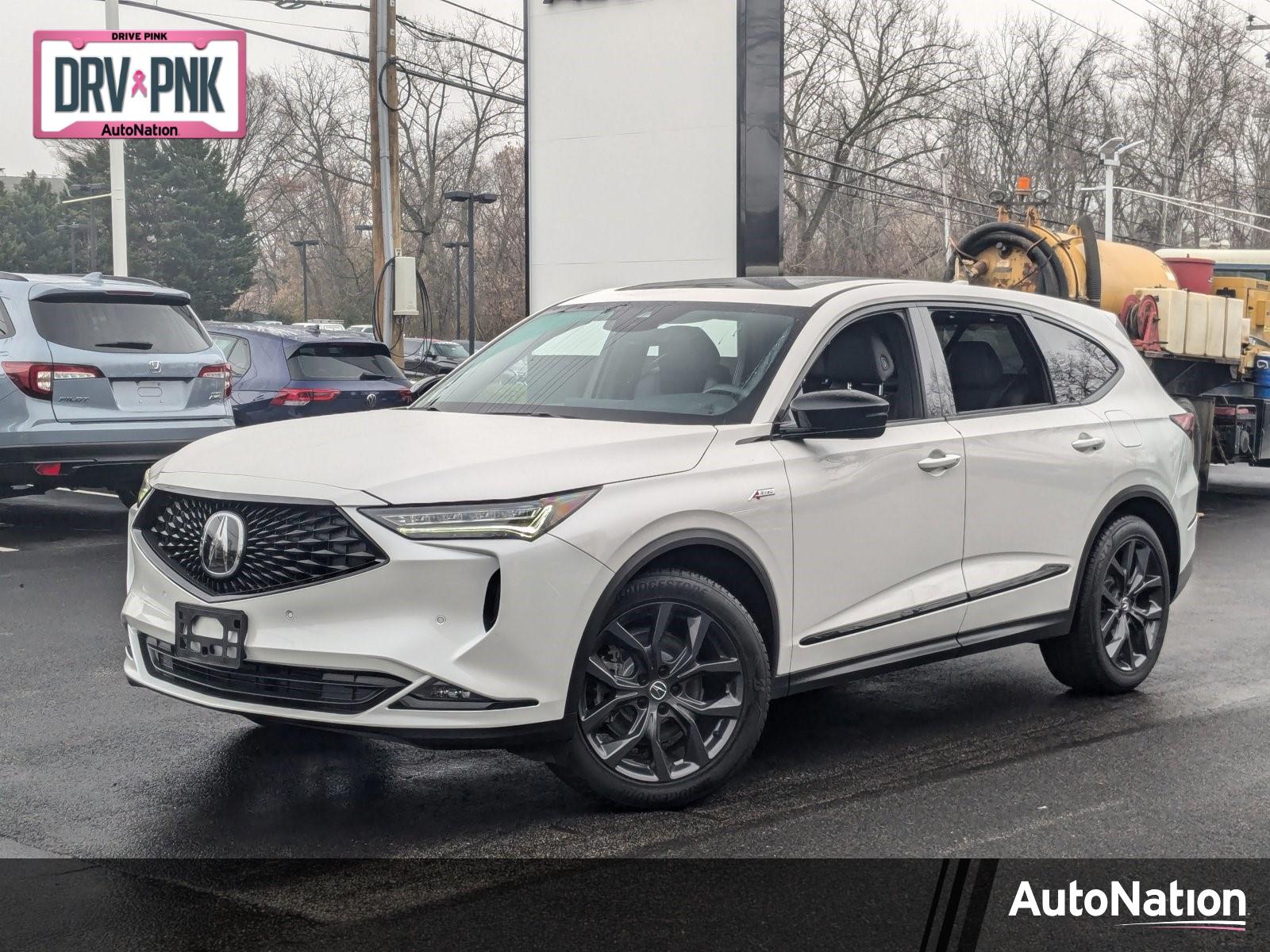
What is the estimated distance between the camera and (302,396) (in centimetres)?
1395

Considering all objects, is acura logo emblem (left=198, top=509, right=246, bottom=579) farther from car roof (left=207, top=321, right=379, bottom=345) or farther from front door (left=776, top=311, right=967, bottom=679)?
car roof (left=207, top=321, right=379, bottom=345)

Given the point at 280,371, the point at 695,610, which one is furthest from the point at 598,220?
the point at 695,610

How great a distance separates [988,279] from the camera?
15641 mm

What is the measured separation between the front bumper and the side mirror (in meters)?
1.10

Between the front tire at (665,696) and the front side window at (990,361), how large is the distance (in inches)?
64.9

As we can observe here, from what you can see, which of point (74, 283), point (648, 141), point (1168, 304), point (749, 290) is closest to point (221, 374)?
point (74, 283)

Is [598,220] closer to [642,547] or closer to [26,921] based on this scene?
[642,547]

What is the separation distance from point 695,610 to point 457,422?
1.18 m

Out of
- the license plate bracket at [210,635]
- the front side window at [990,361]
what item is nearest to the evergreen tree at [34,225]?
the front side window at [990,361]

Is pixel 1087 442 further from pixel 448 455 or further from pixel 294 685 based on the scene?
pixel 294 685

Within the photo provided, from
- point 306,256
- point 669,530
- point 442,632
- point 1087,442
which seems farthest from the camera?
point 306,256

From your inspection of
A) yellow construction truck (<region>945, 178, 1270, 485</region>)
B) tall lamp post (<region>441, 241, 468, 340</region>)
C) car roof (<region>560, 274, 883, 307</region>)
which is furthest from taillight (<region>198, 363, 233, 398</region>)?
tall lamp post (<region>441, 241, 468, 340</region>)

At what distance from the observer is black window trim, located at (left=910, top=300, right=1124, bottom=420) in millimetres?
5973

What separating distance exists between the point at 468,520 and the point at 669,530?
0.70 metres
